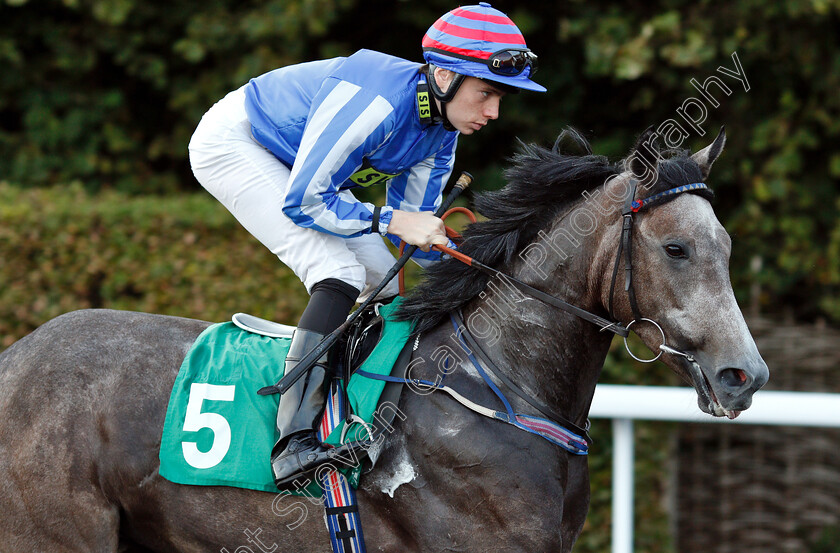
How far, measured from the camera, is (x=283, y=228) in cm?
306

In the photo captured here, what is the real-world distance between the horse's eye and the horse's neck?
24cm

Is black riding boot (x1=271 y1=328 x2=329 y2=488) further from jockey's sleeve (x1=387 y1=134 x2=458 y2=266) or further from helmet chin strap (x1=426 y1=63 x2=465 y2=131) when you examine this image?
helmet chin strap (x1=426 y1=63 x2=465 y2=131)

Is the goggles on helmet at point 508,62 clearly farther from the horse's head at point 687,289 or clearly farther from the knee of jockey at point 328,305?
the knee of jockey at point 328,305

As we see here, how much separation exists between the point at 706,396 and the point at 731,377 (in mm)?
98

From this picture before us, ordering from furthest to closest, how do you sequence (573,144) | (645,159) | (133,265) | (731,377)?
(133,265) → (573,144) → (645,159) → (731,377)

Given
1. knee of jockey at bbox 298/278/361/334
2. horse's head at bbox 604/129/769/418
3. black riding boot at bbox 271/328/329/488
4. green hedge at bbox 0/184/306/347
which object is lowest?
green hedge at bbox 0/184/306/347

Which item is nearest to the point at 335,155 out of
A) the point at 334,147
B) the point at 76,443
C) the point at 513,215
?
the point at 334,147

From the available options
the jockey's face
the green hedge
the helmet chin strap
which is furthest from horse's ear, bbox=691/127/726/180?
the green hedge

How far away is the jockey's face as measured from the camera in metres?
2.89

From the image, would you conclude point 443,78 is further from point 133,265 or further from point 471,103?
point 133,265

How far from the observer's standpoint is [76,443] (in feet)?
9.61

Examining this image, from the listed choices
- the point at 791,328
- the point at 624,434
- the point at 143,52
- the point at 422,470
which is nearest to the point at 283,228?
the point at 422,470

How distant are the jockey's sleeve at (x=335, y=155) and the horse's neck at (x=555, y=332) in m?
0.51

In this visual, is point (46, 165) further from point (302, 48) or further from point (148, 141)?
point (302, 48)
